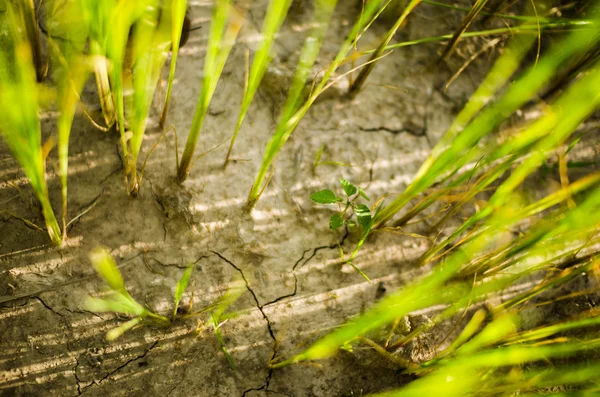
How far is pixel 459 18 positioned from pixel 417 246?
3.06 ft

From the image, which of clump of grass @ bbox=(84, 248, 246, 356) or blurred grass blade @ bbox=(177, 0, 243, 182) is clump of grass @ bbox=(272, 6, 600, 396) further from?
blurred grass blade @ bbox=(177, 0, 243, 182)

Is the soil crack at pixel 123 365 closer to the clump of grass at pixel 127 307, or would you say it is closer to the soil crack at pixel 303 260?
the clump of grass at pixel 127 307

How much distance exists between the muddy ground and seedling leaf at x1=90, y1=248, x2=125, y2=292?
0.08 ft

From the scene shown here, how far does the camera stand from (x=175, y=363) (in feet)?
3.68

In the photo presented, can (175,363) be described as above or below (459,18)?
below

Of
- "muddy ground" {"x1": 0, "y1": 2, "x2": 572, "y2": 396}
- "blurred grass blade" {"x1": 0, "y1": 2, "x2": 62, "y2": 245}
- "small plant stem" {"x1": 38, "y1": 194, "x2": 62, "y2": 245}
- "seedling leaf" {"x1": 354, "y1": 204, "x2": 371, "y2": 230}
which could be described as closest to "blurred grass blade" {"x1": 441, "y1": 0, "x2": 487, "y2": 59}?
"muddy ground" {"x1": 0, "y1": 2, "x2": 572, "y2": 396}

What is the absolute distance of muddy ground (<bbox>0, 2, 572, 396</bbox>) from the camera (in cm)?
110

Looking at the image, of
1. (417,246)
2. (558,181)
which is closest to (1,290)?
(417,246)

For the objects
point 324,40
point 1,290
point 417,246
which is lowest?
point 417,246

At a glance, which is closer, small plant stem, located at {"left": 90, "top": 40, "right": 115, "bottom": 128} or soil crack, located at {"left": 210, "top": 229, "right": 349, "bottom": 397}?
small plant stem, located at {"left": 90, "top": 40, "right": 115, "bottom": 128}

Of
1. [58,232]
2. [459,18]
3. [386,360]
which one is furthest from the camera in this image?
[459,18]

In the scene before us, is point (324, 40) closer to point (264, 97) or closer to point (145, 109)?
point (264, 97)

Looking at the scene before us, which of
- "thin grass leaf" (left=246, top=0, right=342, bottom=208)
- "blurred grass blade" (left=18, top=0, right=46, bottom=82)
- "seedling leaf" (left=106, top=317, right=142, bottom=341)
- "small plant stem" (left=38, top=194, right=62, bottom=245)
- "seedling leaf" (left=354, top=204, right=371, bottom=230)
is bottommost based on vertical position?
"seedling leaf" (left=106, top=317, right=142, bottom=341)

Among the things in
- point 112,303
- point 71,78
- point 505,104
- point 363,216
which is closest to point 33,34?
point 71,78
